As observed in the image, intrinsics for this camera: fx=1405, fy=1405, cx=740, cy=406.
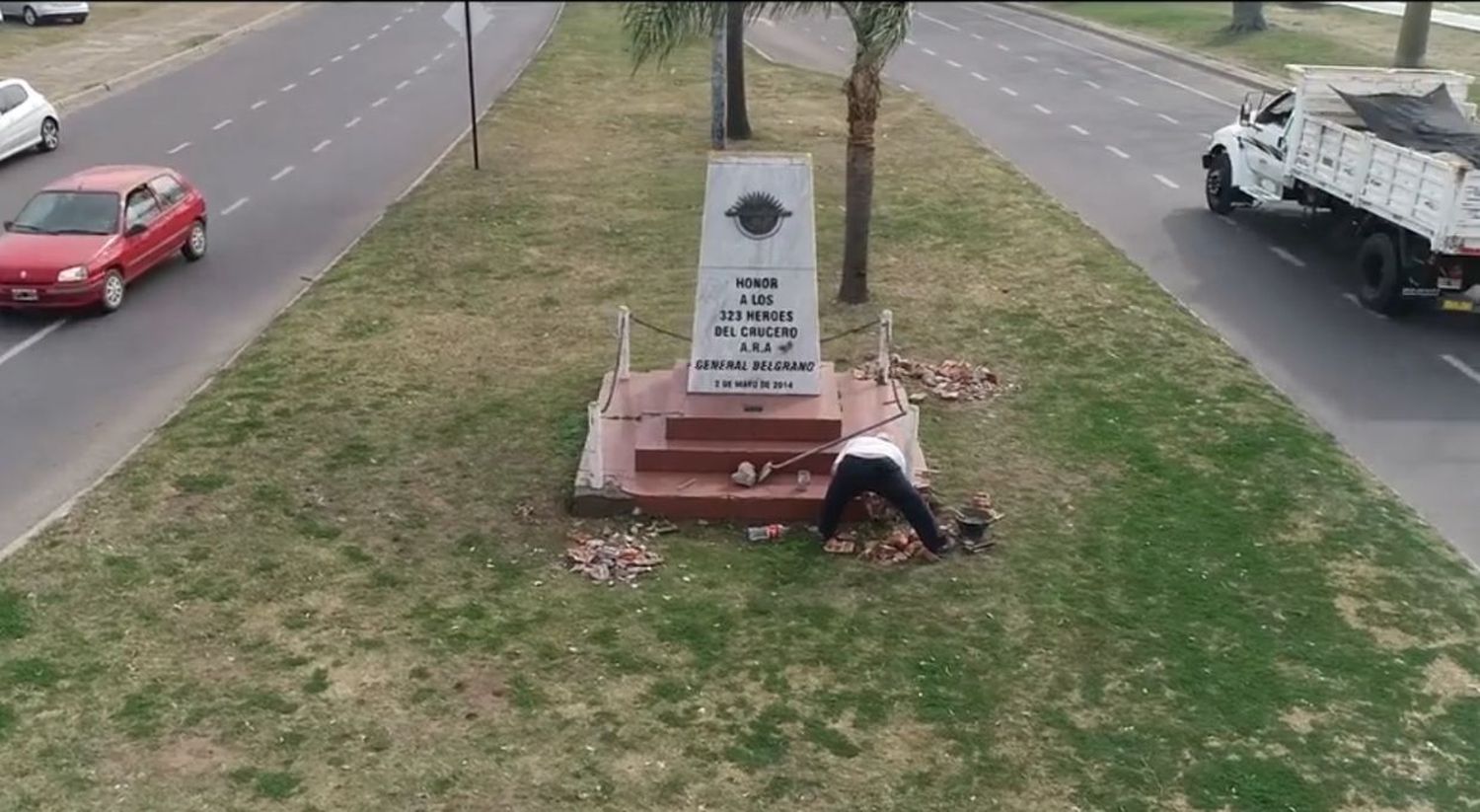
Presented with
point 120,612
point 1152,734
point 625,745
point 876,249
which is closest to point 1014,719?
point 1152,734

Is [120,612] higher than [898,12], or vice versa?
[898,12]

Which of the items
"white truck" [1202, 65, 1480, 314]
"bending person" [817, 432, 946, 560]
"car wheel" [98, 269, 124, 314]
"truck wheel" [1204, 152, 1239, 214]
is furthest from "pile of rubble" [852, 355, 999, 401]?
"car wheel" [98, 269, 124, 314]

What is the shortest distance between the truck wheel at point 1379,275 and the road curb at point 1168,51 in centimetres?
794

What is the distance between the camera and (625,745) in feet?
25.9

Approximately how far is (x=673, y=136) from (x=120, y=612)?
19.1 m

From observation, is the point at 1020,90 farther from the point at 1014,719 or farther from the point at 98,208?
the point at 1014,719

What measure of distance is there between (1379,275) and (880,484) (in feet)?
30.3

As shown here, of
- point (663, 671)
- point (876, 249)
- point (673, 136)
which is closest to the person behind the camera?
point (663, 671)

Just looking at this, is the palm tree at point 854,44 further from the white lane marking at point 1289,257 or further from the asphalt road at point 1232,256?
the white lane marking at point 1289,257

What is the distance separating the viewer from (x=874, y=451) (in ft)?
32.8

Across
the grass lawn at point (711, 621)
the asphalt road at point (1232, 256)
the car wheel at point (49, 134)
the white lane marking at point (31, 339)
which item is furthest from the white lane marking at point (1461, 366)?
the car wheel at point (49, 134)

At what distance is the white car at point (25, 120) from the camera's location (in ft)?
66.3

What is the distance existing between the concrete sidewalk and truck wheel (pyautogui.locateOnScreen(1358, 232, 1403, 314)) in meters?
16.8

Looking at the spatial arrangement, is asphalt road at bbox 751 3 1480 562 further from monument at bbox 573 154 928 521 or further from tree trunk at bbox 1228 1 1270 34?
monument at bbox 573 154 928 521
